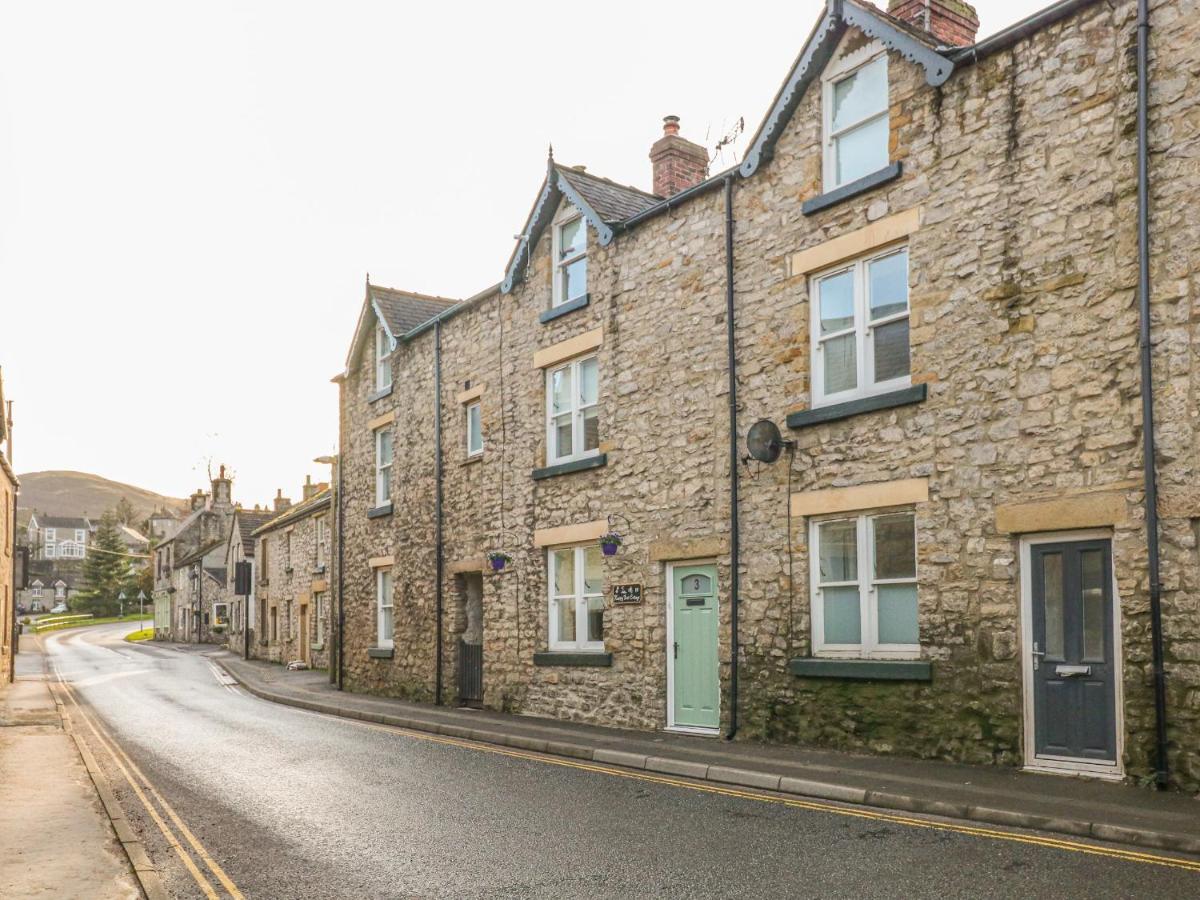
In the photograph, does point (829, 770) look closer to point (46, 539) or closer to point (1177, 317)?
point (1177, 317)

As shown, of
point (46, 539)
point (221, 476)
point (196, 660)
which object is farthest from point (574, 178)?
A: point (46, 539)

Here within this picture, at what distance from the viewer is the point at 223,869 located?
805cm

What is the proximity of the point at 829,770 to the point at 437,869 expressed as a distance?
16.5ft

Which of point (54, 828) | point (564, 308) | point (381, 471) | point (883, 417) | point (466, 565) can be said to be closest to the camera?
point (54, 828)

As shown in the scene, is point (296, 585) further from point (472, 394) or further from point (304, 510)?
point (472, 394)

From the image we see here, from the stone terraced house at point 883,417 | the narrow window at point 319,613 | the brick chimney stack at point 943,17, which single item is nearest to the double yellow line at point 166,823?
the stone terraced house at point 883,417

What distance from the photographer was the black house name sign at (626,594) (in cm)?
1636

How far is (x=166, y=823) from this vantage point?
9.93 meters

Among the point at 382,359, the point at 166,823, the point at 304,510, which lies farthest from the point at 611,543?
the point at 304,510

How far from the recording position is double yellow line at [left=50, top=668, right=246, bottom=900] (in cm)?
765

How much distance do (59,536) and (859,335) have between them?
197 metres

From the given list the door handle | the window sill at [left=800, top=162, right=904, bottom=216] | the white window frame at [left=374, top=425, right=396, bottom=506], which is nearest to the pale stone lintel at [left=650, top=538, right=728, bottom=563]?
the window sill at [left=800, top=162, right=904, bottom=216]

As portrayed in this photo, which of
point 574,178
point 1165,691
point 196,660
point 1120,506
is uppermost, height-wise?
point 574,178

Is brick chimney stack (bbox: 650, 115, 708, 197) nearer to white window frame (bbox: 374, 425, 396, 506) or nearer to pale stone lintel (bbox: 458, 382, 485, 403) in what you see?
pale stone lintel (bbox: 458, 382, 485, 403)
